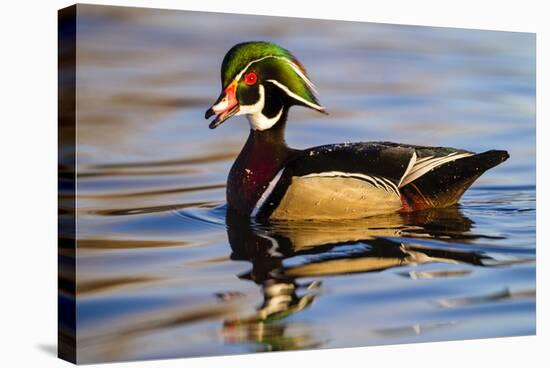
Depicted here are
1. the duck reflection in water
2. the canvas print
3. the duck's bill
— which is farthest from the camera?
the duck's bill

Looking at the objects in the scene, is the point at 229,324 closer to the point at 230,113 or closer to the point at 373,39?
the point at 230,113

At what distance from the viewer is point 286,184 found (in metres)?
6.65

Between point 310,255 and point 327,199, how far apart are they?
38 centimetres

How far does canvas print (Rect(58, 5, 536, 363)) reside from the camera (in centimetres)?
603

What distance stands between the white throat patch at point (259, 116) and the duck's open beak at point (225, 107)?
0.11 m

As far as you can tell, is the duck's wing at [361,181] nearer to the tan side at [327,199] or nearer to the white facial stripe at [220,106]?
the tan side at [327,199]

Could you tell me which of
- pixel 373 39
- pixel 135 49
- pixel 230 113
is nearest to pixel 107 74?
pixel 135 49

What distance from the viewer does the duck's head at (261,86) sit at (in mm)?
6430

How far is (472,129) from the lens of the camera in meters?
7.05

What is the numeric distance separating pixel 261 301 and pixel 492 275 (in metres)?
1.48

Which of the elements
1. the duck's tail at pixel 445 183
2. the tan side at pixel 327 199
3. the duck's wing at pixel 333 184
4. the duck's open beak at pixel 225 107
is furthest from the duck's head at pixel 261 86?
the duck's tail at pixel 445 183

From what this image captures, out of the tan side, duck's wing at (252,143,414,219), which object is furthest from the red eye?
the tan side

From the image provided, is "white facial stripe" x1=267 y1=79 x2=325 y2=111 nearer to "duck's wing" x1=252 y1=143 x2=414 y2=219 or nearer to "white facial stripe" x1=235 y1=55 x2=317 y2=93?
"white facial stripe" x1=235 y1=55 x2=317 y2=93

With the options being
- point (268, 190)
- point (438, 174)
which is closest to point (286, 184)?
point (268, 190)
